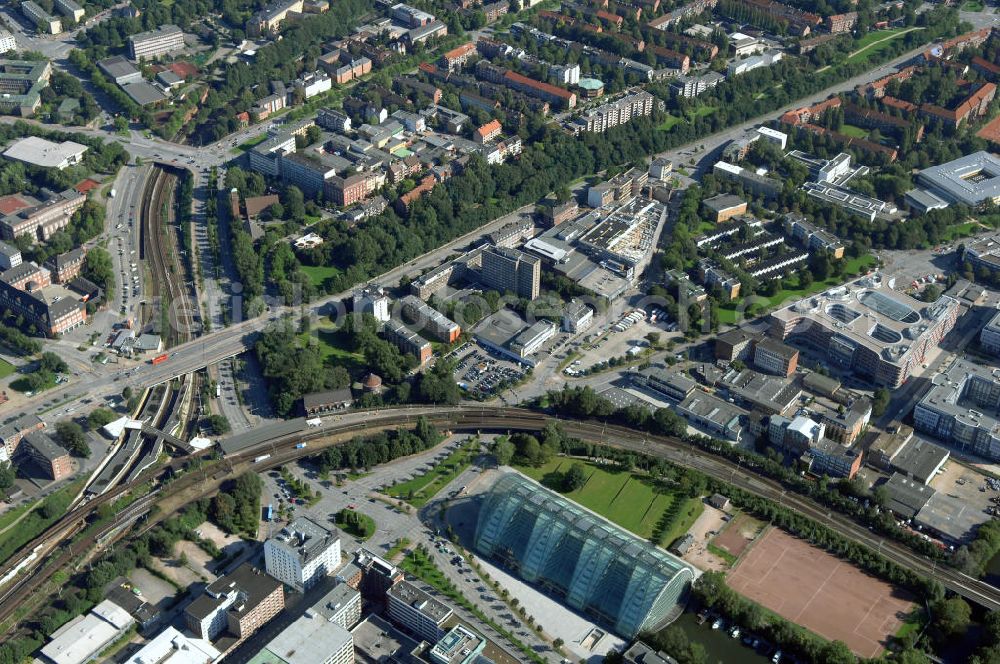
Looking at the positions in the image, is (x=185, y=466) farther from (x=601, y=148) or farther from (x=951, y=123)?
(x=951, y=123)

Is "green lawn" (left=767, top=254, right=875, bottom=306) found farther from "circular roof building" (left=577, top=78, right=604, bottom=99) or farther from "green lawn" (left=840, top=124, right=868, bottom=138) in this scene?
"circular roof building" (left=577, top=78, right=604, bottom=99)

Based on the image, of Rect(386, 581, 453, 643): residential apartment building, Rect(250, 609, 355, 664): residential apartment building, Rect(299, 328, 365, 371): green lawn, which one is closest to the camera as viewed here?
Rect(250, 609, 355, 664): residential apartment building

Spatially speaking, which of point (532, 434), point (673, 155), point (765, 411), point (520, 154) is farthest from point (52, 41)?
point (765, 411)

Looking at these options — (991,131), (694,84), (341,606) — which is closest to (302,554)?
(341,606)

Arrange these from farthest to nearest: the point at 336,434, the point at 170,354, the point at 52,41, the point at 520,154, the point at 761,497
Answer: the point at 52,41, the point at 520,154, the point at 170,354, the point at 336,434, the point at 761,497

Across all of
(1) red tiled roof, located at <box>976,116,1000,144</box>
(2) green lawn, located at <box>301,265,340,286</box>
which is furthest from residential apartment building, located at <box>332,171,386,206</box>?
(1) red tiled roof, located at <box>976,116,1000,144</box>

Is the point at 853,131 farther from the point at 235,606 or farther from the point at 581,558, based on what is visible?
the point at 235,606
